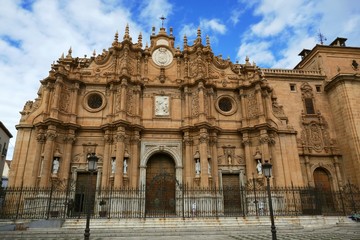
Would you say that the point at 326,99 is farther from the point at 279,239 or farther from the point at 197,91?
the point at 279,239

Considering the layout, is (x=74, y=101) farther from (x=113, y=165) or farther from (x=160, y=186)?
(x=160, y=186)

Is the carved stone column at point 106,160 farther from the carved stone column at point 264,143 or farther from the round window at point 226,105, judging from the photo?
the carved stone column at point 264,143

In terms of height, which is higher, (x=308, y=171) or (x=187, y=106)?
(x=187, y=106)

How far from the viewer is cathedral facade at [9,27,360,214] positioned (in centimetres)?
1920

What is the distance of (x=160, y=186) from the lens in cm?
1977

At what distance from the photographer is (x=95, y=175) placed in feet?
64.6

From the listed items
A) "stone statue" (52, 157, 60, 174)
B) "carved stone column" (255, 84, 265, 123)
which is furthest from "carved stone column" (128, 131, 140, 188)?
"carved stone column" (255, 84, 265, 123)

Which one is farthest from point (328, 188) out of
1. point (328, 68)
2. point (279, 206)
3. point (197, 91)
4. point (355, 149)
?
point (197, 91)

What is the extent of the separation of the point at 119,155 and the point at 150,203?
4.17 metres

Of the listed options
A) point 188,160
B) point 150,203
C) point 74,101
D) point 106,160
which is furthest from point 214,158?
point 74,101

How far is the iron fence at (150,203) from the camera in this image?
16281 mm

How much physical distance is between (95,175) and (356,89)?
23.1 meters

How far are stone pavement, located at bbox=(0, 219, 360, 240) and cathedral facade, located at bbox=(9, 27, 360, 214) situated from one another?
223 inches

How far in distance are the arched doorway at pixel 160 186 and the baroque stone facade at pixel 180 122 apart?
0.51 ft
